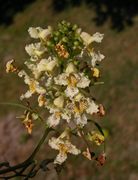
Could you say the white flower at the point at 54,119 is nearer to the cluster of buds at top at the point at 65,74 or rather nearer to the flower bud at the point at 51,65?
the cluster of buds at top at the point at 65,74

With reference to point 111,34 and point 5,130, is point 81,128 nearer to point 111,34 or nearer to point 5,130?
point 5,130

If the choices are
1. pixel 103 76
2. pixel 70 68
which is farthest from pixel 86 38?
pixel 103 76

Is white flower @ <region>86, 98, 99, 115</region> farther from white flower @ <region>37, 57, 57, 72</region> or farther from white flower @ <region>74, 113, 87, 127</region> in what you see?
white flower @ <region>37, 57, 57, 72</region>

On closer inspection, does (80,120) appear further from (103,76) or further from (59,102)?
(103,76)

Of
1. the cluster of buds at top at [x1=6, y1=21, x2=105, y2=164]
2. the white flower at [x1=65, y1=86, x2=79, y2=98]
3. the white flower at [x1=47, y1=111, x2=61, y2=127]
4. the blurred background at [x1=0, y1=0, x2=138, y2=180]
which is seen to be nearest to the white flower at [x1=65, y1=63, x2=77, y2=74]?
the cluster of buds at top at [x1=6, y1=21, x2=105, y2=164]

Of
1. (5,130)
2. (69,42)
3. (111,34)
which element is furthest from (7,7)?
(69,42)

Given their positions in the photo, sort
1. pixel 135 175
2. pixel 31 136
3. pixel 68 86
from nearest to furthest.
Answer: pixel 68 86, pixel 135 175, pixel 31 136

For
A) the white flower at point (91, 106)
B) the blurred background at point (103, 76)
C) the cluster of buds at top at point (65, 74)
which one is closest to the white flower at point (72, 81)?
the cluster of buds at top at point (65, 74)
